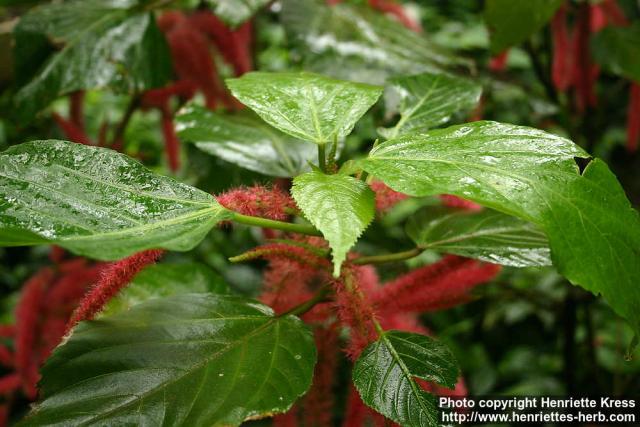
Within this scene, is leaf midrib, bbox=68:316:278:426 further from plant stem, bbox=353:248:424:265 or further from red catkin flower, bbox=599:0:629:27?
red catkin flower, bbox=599:0:629:27

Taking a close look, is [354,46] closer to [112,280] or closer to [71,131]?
[71,131]

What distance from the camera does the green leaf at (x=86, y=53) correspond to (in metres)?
0.85

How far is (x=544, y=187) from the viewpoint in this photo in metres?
0.41

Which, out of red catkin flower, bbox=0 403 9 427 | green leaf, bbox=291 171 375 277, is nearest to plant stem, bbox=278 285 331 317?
green leaf, bbox=291 171 375 277

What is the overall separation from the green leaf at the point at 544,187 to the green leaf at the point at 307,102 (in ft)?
0.20

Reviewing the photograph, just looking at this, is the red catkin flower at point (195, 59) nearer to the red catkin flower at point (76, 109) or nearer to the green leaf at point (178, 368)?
the red catkin flower at point (76, 109)

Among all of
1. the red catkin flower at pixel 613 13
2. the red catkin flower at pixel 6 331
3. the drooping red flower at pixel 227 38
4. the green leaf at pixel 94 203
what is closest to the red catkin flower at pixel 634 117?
the red catkin flower at pixel 613 13

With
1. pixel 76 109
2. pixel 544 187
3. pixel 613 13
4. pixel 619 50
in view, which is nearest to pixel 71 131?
pixel 76 109

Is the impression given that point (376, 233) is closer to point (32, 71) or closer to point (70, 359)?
point (32, 71)

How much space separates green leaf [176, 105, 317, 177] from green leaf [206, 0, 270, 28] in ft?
0.62

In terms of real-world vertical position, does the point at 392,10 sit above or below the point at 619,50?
above

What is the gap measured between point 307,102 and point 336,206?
16cm

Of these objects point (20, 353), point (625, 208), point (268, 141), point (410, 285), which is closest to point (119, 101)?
point (20, 353)

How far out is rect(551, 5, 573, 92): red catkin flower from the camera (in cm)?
112
